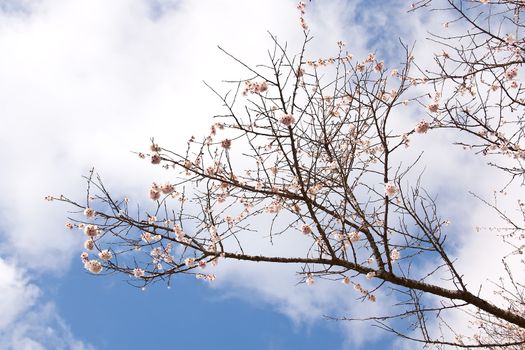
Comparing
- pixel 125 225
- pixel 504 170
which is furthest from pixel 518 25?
pixel 125 225

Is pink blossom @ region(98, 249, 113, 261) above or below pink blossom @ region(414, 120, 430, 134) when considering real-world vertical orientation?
below

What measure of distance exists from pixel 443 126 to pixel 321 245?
2.22m

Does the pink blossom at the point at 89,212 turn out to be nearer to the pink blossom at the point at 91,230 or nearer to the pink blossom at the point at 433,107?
the pink blossom at the point at 91,230

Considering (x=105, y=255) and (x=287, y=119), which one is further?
(x=105, y=255)

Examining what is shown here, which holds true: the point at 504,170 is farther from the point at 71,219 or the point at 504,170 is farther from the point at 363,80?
the point at 71,219

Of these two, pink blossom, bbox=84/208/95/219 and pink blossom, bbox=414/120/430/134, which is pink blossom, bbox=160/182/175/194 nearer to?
pink blossom, bbox=84/208/95/219

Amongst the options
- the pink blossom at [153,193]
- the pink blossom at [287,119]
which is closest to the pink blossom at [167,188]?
the pink blossom at [153,193]

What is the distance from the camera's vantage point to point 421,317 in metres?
5.12

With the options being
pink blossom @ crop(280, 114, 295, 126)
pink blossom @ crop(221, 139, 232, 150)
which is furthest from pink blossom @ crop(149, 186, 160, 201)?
pink blossom @ crop(280, 114, 295, 126)

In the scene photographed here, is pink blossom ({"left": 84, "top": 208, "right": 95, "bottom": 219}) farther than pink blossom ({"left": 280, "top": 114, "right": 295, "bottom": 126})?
Yes

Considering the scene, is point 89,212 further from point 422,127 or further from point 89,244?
point 422,127

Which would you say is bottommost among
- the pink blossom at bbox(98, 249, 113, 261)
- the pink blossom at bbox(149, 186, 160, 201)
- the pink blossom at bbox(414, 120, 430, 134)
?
the pink blossom at bbox(98, 249, 113, 261)

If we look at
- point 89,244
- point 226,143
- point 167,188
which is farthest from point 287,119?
point 89,244

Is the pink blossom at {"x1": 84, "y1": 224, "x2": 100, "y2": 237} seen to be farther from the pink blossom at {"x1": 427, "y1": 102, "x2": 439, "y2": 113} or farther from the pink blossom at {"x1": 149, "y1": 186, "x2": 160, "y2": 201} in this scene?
the pink blossom at {"x1": 427, "y1": 102, "x2": 439, "y2": 113}
